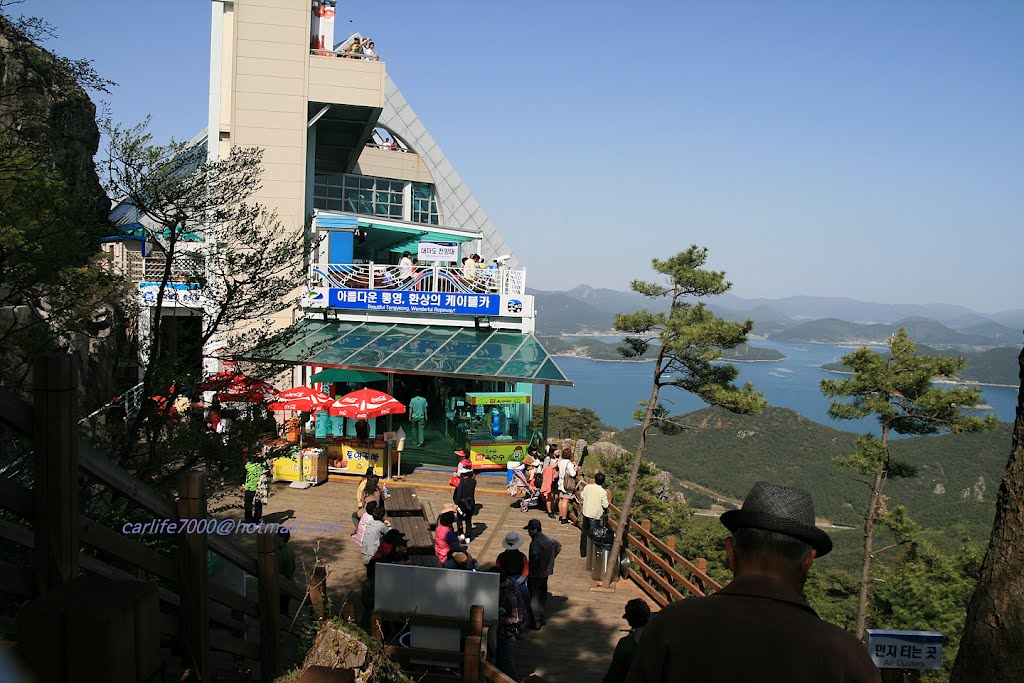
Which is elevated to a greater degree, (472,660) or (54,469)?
(54,469)

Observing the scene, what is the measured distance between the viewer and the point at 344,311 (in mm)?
21969

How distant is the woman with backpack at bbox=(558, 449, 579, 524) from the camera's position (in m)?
14.3

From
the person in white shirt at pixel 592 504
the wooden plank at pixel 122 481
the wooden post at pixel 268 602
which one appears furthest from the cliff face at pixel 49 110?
the person in white shirt at pixel 592 504

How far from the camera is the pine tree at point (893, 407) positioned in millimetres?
20266

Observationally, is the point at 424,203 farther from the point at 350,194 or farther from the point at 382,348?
the point at 382,348

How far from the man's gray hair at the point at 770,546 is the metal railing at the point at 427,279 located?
1966 cm

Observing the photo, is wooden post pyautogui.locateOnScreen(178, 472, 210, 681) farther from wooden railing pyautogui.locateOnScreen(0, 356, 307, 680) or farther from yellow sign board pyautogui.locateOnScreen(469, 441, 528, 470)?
yellow sign board pyautogui.locateOnScreen(469, 441, 528, 470)

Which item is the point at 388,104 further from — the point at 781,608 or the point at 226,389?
the point at 781,608

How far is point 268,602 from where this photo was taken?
5.10 metres

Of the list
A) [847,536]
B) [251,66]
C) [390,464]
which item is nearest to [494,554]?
[390,464]

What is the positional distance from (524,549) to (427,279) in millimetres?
11190

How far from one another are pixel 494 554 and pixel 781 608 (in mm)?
10772

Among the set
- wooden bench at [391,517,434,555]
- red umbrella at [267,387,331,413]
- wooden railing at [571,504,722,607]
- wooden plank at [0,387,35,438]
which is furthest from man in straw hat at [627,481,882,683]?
red umbrella at [267,387,331,413]

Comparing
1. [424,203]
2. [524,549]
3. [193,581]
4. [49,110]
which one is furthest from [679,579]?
[424,203]
